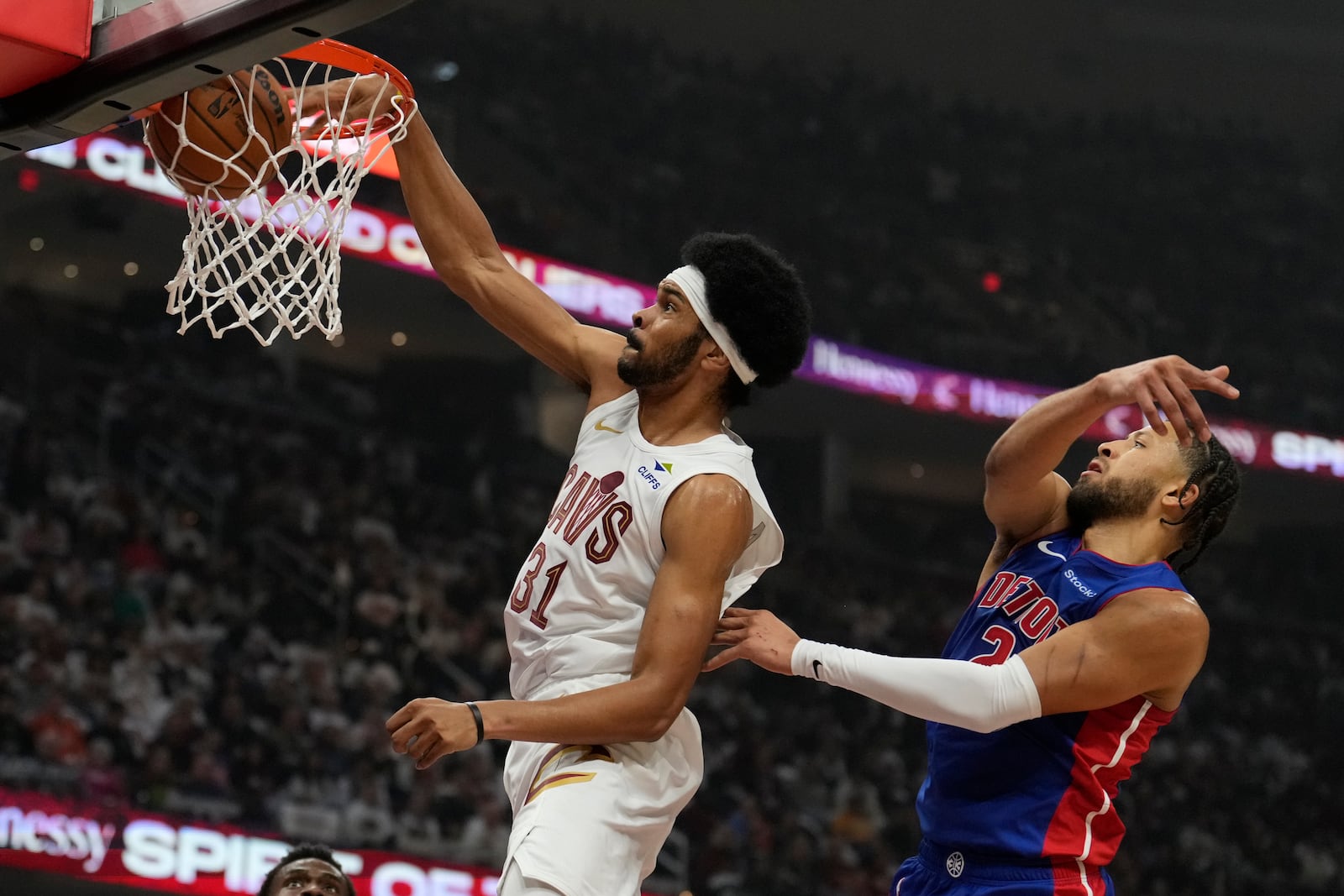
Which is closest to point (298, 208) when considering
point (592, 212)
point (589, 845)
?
point (589, 845)

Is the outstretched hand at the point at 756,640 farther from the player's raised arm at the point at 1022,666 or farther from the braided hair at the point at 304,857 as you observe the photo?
the braided hair at the point at 304,857

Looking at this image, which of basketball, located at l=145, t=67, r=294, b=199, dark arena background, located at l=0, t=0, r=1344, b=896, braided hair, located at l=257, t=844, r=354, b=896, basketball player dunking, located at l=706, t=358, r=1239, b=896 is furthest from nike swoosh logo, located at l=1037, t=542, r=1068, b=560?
dark arena background, located at l=0, t=0, r=1344, b=896

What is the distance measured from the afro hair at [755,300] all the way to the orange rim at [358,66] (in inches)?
29.4

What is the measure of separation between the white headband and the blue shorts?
1.13m

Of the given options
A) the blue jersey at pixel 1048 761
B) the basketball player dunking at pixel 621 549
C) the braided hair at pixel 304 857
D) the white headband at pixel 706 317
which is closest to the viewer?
the basketball player dunking at pixel 621 549

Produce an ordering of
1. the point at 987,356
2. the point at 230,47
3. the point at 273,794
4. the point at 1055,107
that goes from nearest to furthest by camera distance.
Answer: the point at 230,47, the point at 273,794, the point at 987,356, the point at 1055,107

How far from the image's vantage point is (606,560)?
3053 mm

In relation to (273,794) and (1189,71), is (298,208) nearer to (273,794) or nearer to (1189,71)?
(273,794)

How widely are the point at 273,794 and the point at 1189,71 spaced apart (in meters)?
13.8

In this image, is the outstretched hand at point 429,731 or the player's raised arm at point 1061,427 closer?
the outstretched hand at point 429,731

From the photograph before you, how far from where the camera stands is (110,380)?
36.0ft

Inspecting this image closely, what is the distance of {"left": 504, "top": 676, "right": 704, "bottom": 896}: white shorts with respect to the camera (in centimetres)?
277

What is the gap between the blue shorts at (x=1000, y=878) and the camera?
Result: 10.2 ft

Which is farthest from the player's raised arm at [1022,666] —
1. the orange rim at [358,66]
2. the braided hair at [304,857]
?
the braided hair at [304,857]
